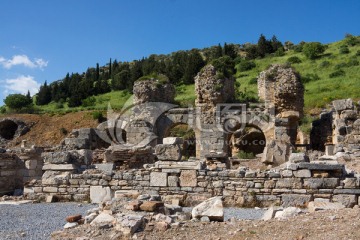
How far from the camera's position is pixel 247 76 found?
4691 cm

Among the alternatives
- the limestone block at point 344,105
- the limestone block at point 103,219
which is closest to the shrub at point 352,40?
the limestone block at point 344,105

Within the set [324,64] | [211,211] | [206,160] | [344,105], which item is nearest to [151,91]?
[344,105]

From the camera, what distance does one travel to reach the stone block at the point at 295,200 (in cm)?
859

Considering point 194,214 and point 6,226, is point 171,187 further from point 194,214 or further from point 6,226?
point 6,226

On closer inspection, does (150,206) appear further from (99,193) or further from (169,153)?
(99,193)

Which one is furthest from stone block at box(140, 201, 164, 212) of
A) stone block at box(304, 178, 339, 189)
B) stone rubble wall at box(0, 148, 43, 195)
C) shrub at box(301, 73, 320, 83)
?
shrub at box(301, 73, 320, 83)

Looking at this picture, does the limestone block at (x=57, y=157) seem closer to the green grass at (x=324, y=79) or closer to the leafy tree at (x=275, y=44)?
the green grass at (x=324, y=79)

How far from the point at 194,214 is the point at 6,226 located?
348 cm

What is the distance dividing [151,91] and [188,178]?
15861 mm

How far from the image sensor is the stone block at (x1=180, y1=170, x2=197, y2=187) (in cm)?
942

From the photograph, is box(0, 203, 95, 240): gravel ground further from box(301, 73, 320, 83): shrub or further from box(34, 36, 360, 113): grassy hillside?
box(301, 73, 320, 83): shrub

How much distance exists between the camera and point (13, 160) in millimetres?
12523

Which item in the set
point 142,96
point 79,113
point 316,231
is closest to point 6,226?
point 316,231

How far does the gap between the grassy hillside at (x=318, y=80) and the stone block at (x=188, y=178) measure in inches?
758
